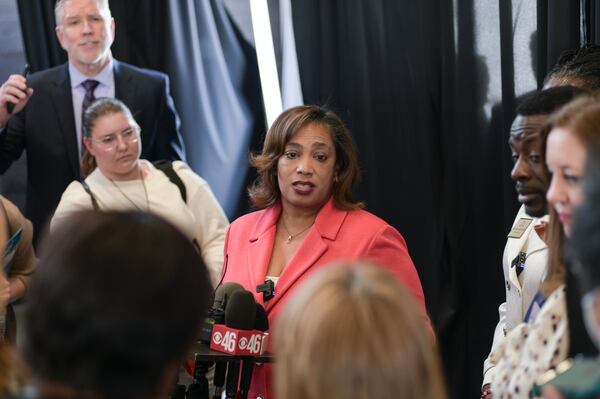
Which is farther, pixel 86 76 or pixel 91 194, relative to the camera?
pixel 86 76

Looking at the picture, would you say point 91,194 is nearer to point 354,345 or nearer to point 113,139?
point 113,139

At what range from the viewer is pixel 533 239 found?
3.19 meters

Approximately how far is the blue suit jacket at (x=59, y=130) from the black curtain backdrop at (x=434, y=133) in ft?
2.72

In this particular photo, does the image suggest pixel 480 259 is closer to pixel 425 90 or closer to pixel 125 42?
pixel 425 90

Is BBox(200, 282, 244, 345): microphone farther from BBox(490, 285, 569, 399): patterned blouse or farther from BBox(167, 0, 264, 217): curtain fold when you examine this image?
BBox(167, 0, 264, 217): curtain fold

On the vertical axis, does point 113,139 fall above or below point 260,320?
above

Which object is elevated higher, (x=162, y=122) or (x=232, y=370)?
(x=162, y=122)

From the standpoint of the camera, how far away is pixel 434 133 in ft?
16.2

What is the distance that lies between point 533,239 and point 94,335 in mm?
2108

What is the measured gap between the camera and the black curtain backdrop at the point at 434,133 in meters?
4.78

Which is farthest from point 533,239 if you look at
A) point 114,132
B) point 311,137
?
point 114,132

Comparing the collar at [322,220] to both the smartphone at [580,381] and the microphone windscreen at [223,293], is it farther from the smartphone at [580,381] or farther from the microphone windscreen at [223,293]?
the smartphone at [580,381]

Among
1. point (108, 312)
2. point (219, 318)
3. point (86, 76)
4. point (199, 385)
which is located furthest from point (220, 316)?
point (86, 76)

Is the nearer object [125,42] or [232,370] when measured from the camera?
[232,370]
